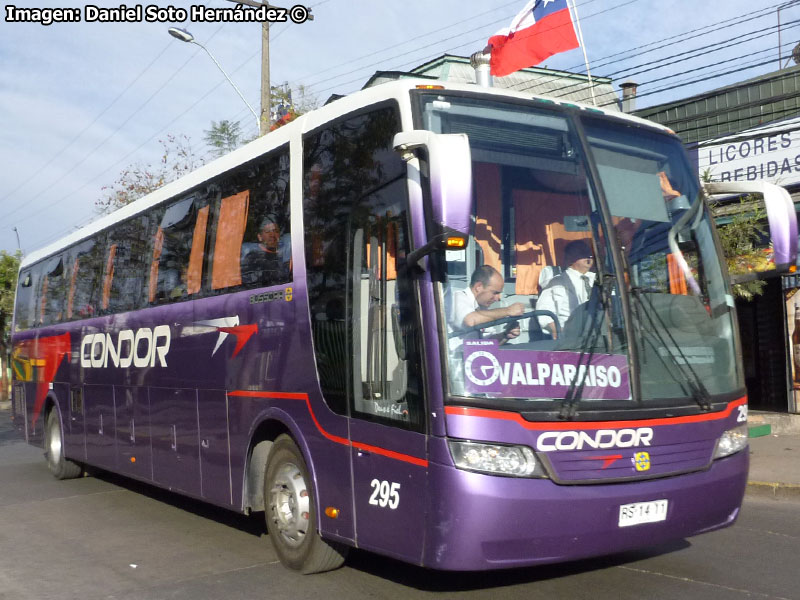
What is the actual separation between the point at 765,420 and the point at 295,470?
11.0 metres

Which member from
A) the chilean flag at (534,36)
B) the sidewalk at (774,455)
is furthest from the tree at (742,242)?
the chilean flag at (534,36)

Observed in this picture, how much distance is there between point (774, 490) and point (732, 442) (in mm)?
4855

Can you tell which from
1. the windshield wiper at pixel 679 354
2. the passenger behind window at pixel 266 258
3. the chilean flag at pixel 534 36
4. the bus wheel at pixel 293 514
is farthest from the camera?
the chilean flag at pixel 534 36

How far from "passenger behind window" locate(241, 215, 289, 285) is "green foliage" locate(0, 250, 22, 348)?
3713 cm

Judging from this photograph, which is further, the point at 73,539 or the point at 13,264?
the point at 13,264

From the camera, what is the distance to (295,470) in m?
6.42

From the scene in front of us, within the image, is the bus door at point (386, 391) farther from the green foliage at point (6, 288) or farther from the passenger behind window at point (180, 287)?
the green foliage at point (6, 288)

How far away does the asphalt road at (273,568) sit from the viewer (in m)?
5.77

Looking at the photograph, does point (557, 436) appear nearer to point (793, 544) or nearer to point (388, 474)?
point (388, 474)

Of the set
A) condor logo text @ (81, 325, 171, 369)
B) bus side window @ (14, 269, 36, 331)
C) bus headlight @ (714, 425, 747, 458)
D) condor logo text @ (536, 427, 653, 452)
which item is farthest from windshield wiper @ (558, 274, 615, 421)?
bus side window @ (14, 269, 36, 331)

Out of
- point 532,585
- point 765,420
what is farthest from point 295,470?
point 765,420

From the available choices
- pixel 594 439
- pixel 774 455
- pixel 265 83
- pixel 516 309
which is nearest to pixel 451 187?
pixel 516 309

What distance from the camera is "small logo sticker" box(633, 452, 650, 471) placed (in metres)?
5.08

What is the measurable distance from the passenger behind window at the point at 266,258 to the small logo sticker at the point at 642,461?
9.57 ft
